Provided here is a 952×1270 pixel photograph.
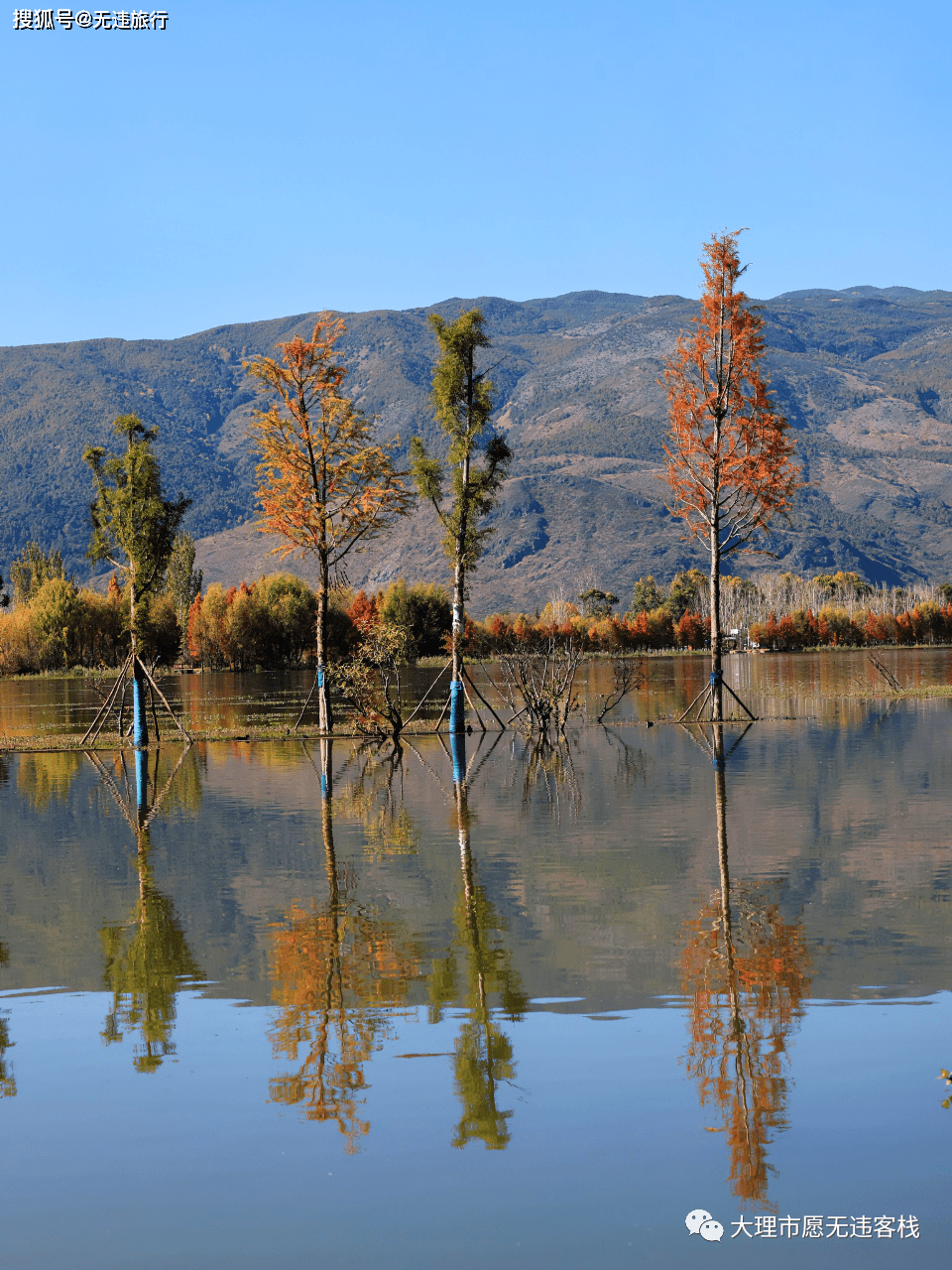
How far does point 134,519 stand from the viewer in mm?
31906

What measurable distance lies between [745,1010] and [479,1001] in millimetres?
1782

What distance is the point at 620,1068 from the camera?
7234mm

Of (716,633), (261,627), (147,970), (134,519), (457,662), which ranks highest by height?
(134,519)

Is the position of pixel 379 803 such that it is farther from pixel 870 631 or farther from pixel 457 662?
pixel 870 631

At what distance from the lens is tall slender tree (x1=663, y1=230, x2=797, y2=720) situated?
105 feet

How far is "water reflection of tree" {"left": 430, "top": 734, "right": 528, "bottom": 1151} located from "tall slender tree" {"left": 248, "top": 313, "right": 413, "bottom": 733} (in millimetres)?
19107

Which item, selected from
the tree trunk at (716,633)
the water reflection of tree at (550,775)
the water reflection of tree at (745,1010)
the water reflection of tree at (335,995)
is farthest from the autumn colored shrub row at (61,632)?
the water reflection of tree at (745,1010)

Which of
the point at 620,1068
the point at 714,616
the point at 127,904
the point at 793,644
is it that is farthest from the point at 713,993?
the point at 793,644

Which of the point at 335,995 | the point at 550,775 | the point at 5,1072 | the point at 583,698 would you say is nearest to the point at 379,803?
the point at 550,775

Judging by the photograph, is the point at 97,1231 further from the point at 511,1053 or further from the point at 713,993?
the point at 713,993

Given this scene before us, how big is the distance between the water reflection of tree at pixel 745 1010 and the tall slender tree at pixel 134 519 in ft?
74.7

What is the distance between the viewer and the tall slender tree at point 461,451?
1224 inches

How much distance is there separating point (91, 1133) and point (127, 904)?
579 centimetres

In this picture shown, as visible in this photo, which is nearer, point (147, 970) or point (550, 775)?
point (147, 970)
